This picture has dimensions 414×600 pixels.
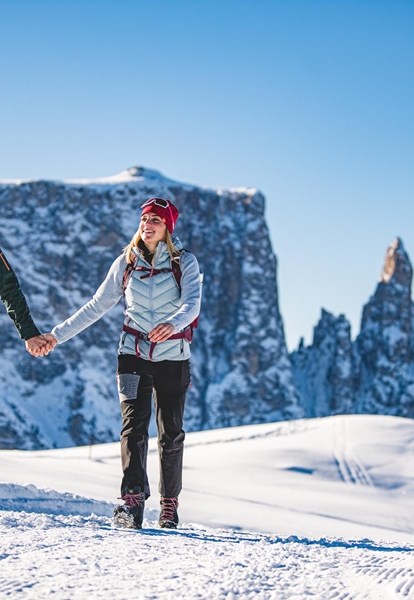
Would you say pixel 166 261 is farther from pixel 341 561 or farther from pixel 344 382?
pixel 344 382

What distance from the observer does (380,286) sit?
14988cm

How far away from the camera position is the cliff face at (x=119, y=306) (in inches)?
5113

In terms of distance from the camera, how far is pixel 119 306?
145750mm

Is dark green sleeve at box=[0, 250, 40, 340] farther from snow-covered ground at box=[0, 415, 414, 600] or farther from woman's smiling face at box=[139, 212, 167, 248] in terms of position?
snow-covered ground at box=[0, 415, 414, 600]

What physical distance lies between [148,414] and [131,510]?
0.60 metres

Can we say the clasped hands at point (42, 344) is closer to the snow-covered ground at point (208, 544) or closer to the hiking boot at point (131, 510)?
the snow-covered ground at point (208, 544)

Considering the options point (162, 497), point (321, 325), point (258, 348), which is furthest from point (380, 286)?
point (162, 497)

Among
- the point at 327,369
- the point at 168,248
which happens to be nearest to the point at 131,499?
the point at 168,248

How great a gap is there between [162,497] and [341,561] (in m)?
1.89

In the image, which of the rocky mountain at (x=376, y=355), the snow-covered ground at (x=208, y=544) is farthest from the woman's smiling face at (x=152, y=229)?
the rocky mountain at (x=376, y=355)

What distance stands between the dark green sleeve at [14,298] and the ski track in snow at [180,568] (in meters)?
1.67

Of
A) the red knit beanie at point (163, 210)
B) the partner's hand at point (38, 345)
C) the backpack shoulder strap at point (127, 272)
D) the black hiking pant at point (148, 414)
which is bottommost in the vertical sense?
the black hiking pant at point (148, 414)

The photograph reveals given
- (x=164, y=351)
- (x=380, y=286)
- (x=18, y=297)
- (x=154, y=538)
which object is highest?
(x=380, y=286)

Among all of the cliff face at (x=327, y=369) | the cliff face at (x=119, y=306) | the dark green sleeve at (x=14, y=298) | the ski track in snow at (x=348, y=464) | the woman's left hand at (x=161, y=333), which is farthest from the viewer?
the cliff face at (x=327, y=369)
